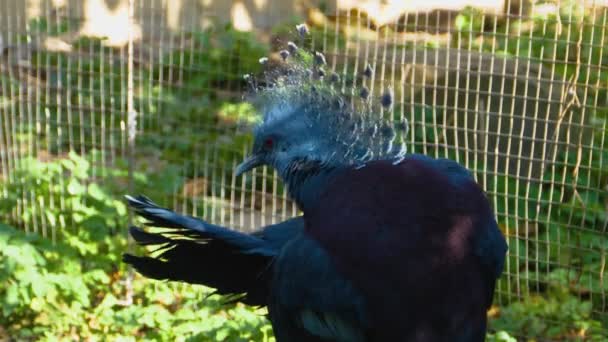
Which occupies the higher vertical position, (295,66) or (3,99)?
(295,66)

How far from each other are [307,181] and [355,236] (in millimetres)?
472

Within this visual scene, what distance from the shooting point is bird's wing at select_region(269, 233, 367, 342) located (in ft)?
11.0

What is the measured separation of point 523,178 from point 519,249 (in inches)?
18.4

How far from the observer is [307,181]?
3.69m

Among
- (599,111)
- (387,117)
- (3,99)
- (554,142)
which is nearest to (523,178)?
(554,142)

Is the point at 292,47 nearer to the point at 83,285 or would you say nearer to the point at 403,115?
the point at 403,115

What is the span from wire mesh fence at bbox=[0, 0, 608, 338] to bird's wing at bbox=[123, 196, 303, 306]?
1096 mm

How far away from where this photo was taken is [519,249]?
5527 mm

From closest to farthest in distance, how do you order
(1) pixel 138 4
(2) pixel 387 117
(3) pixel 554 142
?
(2) pixel 387 117, (3) pixel 554 142, (1) pixel 138 4

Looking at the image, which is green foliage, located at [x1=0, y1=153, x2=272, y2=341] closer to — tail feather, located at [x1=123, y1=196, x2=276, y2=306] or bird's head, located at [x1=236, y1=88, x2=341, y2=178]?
tail feather, located at [x1=123, y1=196, x2=276, y2=306]

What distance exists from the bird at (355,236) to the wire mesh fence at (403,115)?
1.10 m

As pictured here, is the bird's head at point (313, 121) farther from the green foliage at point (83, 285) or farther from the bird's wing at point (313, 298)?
the green foliage at point (83, 285)

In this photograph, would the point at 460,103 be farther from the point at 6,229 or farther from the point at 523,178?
the point at 6,229

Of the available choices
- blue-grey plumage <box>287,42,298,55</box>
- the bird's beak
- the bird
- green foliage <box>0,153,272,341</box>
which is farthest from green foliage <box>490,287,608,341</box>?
blue-grey plumage <box>287,42,298,55</box>
